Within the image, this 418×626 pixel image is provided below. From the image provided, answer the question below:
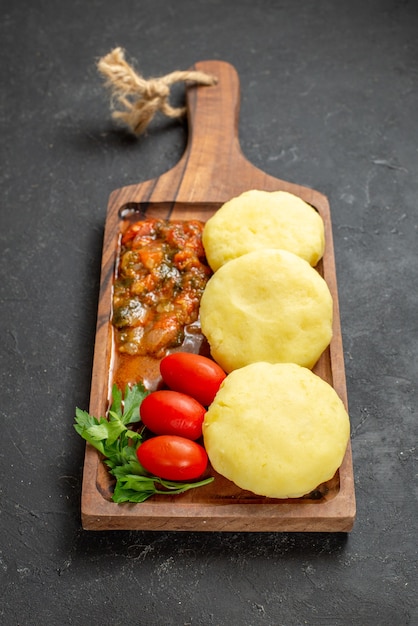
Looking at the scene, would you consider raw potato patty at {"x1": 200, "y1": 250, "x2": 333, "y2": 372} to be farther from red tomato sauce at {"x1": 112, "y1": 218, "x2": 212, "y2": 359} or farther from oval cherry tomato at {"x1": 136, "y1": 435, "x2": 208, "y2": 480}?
oval cherry tomato at {"x1": 136, "y1": 435, "x2": 208, "y2": 480}

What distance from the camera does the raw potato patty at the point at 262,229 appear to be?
14.5ft

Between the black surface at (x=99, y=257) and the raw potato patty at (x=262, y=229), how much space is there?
20.6 inches

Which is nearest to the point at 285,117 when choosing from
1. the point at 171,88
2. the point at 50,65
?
the point at 171,88

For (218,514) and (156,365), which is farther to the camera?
(156,365)

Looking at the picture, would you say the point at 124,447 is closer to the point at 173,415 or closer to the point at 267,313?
the point at 173,415

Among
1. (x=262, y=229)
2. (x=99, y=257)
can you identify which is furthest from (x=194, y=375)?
(x=99, y=257)

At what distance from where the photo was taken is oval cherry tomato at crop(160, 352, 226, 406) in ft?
13.1

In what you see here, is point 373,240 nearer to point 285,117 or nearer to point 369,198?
point 369,198

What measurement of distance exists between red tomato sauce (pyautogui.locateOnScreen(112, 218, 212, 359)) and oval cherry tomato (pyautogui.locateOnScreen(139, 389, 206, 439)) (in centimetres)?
43

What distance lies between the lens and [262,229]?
175 inches

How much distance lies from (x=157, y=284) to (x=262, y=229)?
65cm

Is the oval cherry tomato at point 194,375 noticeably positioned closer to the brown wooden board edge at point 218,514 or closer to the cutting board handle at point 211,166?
the brown wooden board edge at point 218,514

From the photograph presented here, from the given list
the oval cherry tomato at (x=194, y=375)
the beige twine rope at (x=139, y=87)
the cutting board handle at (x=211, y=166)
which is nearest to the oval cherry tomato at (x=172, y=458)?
the oval cherry tomato at (x=194, y=375)

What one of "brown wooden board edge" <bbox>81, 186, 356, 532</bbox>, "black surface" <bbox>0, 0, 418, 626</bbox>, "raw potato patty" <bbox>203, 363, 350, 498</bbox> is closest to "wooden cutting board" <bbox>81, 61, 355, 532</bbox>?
"brown wooden board edge" <bbox>81, 186, 356, 532</bbox>
